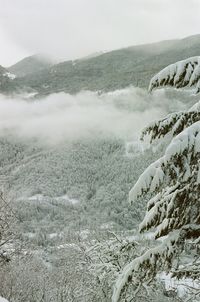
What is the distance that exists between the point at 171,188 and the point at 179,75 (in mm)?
1183

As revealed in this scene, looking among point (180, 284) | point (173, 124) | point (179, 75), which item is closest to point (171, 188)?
point (173, 124)

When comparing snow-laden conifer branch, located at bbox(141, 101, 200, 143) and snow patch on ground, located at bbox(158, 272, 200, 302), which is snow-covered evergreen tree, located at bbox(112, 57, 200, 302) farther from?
snow patch on ground, located at bbox(158, 272, 200, 302)

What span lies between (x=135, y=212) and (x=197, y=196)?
18085 cm

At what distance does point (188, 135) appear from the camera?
494cm

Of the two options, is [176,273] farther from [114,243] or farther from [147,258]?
[114,243]

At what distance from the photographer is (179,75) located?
524 centimetres

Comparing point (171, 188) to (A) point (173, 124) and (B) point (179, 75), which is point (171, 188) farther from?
(B) point (179, 75)

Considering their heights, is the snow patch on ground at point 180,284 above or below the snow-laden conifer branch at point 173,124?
below

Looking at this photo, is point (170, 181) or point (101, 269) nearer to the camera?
point (170, 181)

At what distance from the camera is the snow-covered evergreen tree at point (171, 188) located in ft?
17.1

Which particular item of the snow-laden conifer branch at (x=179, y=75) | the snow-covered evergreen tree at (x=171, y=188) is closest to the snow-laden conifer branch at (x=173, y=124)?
the snow-covered evergreen tree at (x=171, y=188)

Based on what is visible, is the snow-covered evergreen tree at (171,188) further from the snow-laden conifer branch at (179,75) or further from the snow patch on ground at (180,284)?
the snow patch on ground at (180,284)

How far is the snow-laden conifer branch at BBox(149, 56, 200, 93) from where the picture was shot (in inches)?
206

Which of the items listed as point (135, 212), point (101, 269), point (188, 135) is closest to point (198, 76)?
point (188, 135)
